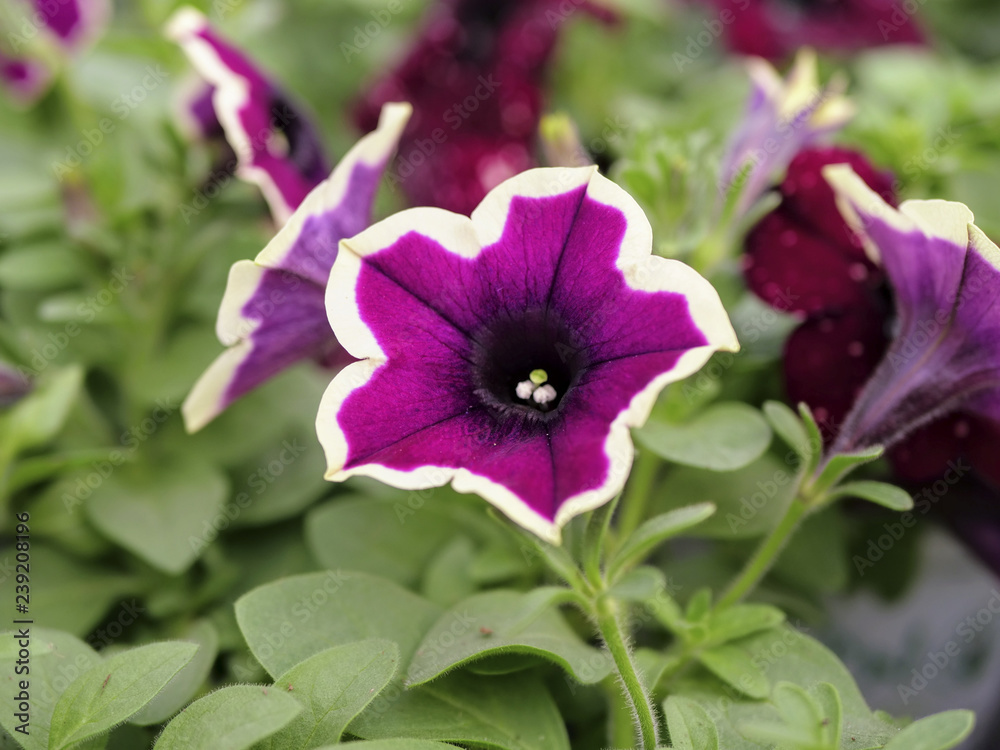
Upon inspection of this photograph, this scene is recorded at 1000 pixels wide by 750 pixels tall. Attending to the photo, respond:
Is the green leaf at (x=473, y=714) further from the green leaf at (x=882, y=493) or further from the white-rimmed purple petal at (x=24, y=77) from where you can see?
the white-rimmed purple petal at (x=24, y=77)

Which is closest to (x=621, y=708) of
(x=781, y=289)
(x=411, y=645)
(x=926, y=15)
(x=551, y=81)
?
(x=411, y=645)

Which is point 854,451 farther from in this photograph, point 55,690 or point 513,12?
point 513,12

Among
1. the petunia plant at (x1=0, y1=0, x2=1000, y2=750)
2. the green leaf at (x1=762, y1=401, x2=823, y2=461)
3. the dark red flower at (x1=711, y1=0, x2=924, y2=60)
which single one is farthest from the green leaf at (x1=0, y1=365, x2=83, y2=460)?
the dark red flower at (x1=711, y1=0, x2=924, y2=60)

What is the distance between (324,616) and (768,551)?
0.33 meters

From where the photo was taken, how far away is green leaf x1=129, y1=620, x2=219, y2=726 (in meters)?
0.59

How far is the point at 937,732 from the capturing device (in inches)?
18.5

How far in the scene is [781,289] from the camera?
743 mm

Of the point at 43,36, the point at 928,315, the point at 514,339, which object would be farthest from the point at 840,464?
the point at 43,36

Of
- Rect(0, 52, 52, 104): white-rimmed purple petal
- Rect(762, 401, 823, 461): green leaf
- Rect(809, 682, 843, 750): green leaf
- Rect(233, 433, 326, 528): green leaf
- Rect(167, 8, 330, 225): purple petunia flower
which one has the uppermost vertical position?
Rect(167, 8, 330, 225): purple petunia flower

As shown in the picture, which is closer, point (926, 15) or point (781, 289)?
point (781, 289)

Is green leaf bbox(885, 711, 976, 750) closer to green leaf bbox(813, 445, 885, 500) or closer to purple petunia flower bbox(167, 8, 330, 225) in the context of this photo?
green leaf bbox(813, 445, 885, 500)

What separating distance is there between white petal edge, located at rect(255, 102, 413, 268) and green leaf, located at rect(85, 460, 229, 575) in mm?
277

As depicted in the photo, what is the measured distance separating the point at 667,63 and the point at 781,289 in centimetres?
79

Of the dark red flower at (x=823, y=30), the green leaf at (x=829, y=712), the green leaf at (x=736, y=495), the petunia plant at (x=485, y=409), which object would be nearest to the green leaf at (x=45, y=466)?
the petunia plant at (x=485, y=409)
